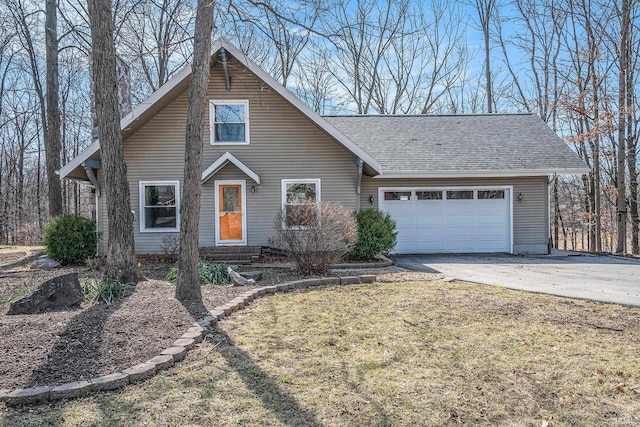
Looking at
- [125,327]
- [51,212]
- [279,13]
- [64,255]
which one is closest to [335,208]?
[279,13]

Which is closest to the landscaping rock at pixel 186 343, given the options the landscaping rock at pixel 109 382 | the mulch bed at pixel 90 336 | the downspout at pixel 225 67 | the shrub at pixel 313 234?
the mulch bed at pixel 90 336

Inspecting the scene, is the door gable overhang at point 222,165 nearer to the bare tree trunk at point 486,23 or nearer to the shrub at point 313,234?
the shrub at point 313,234

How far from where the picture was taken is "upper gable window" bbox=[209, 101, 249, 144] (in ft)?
40.2

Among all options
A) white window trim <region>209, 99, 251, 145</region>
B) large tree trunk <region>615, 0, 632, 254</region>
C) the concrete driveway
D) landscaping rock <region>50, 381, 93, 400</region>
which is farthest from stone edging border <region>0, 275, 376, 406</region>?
large tree trunk <region>615, 0, 632, 254</region>

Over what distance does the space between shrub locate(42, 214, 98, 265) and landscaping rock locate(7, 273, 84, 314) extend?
5.88 metres

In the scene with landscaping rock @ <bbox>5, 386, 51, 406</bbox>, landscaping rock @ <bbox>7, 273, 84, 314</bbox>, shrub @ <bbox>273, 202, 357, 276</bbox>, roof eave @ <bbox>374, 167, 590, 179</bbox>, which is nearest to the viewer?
landscaping rock @ <bbox>5, 386, 51, 406</bbox>

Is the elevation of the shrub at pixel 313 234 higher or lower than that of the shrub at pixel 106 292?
higher

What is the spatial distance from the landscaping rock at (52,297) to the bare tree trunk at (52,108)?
10.9 metres

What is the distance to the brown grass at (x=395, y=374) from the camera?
114 inches

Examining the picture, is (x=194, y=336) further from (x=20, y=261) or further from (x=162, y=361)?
(x=20, y=261)

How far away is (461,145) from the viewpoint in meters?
14.5

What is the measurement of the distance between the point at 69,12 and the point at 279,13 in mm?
8286

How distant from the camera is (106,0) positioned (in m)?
7.45

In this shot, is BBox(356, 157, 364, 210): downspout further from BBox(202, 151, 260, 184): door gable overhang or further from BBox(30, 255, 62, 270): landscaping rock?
BBox(30, 255, 62, 270): landscaping rock
